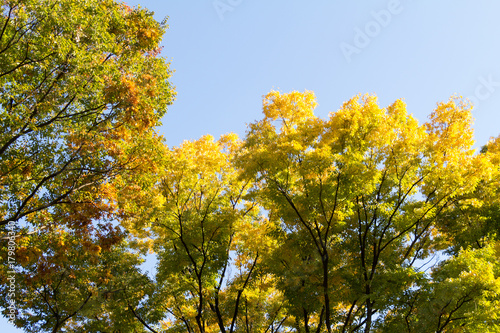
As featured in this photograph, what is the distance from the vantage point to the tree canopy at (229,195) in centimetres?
877

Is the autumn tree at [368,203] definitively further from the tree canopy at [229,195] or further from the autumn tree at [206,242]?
the autumn tree at [206,242]

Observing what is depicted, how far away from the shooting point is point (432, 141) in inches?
445

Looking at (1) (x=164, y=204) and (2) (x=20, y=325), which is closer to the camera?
(1) (x=164, y=204)

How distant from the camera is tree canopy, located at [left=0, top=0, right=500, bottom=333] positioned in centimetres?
877

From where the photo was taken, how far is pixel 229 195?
1550 cm

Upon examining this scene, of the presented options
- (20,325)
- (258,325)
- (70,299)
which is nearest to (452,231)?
(258,325)

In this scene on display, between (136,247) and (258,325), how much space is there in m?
6.87

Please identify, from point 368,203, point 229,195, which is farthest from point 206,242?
point 368,203

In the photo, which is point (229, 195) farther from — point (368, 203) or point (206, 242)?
point (368, 203)

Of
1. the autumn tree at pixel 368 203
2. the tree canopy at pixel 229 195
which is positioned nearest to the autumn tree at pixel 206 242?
the tree canopy at pixel 229 195

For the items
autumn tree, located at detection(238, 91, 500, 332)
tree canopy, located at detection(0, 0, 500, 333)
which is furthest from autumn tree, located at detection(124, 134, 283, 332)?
autumn tree, located at detection(238, 91, 500, 332)

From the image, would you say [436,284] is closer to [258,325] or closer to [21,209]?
[258,325]

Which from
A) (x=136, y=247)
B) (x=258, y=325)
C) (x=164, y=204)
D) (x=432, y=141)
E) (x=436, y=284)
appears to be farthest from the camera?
(x=136, y=247)

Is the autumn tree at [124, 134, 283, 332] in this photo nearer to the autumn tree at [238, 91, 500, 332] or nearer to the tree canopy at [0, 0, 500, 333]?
the tree canopy at [0, 0, 500, 333]
